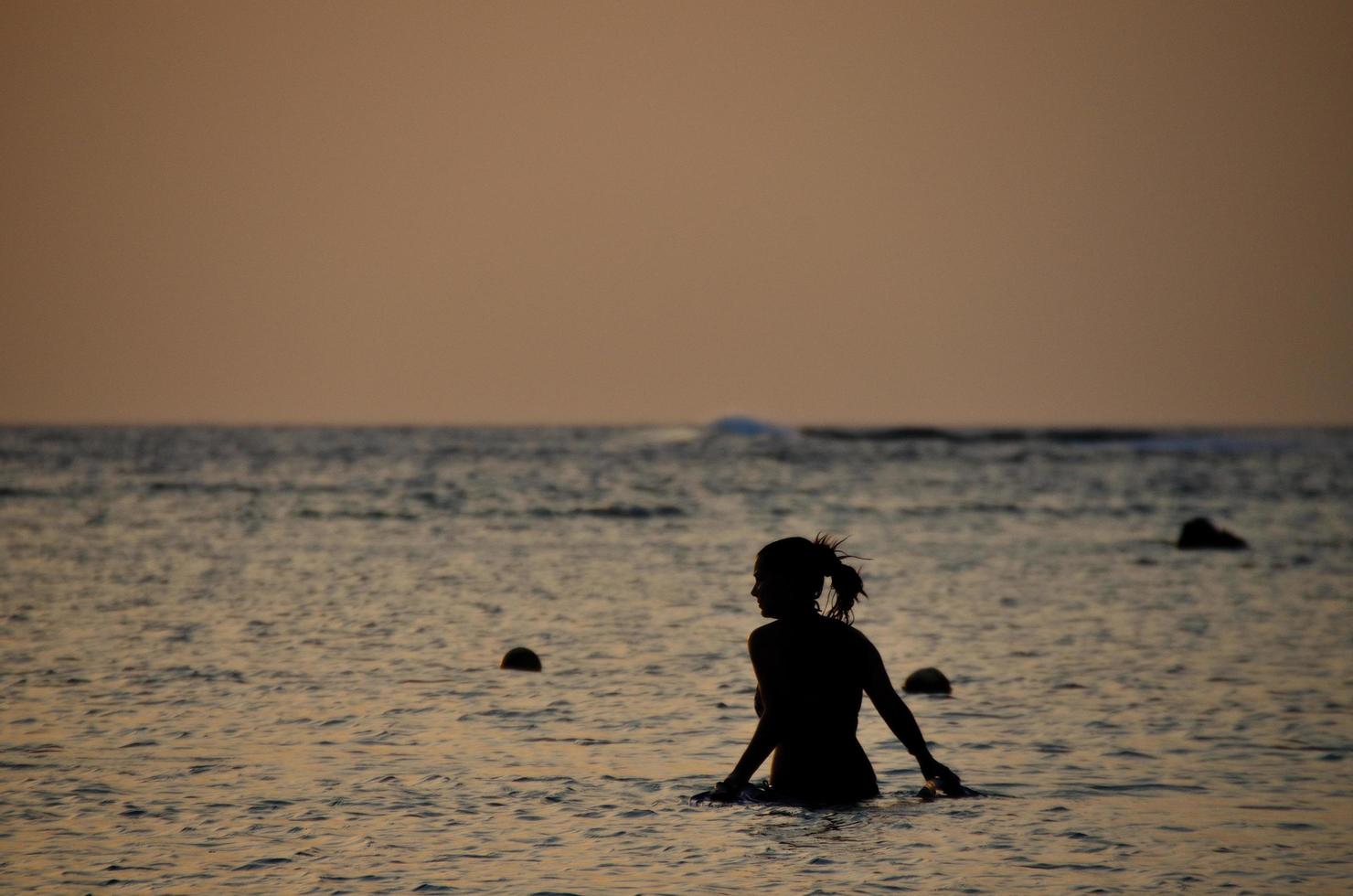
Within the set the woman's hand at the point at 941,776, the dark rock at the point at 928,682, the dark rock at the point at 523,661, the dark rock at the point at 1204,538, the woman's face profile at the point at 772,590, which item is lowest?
the dark rock at the point at 523,661

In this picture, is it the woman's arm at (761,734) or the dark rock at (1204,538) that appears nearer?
the woman's arm at (761,734)

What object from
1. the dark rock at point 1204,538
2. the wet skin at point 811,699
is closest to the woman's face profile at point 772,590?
the wet skin at point 811,699

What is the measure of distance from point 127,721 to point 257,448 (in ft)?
354

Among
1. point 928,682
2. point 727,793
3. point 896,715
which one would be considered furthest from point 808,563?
point 928,682

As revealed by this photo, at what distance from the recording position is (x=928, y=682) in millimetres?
15438

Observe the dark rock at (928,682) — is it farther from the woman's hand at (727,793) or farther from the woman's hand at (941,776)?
the woman's hand at (727,793)

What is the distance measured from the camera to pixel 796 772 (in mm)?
10312

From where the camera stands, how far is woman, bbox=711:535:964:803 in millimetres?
10102

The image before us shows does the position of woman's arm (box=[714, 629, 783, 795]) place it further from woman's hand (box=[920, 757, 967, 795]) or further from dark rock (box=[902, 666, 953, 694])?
dark rock (box=[902, 666, 953, 694])

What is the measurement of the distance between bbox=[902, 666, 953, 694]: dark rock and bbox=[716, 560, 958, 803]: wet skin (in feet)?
16.9

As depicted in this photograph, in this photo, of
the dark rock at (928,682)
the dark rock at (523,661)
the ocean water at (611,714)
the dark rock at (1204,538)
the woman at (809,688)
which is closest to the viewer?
the ocean water at (611,714)

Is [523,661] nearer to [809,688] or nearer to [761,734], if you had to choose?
[761,734]

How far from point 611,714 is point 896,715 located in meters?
4.45

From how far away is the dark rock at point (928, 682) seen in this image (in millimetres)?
15398
